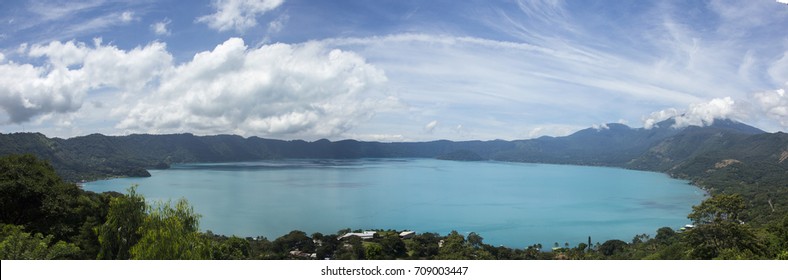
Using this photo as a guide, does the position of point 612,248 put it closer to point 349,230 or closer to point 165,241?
point 349,230

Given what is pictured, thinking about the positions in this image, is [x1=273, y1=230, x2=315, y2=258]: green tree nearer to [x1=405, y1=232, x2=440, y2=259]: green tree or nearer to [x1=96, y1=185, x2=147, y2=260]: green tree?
[x1=405, y1=232, x2=440, y2=259]: green tree

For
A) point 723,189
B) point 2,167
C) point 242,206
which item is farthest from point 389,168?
point 2,167

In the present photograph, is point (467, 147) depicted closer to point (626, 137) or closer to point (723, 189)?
point (626, 137)

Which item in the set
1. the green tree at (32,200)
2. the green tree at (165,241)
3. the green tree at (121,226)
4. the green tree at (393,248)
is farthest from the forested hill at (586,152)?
the green tree at (121,226)

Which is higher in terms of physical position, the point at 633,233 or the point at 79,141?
the point at 79,141

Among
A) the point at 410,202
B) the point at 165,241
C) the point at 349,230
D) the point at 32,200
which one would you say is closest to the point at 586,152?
the point at 410,202

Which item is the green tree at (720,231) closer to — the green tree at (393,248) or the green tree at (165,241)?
the green tree at (165,241)

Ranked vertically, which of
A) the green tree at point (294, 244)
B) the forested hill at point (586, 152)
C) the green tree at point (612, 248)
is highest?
the forested hill at point (586, 152)
